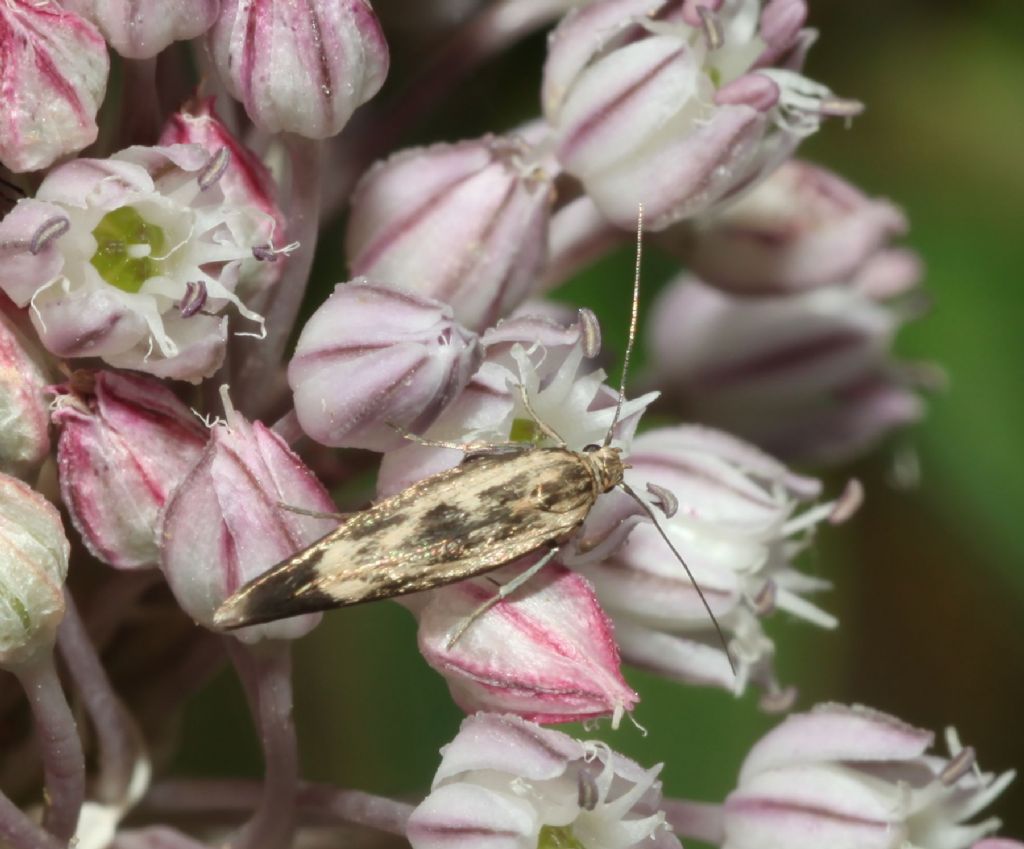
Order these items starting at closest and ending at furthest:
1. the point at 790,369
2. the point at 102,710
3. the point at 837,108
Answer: the point at 102,710 < the point at 837,108 < the point at 790,369

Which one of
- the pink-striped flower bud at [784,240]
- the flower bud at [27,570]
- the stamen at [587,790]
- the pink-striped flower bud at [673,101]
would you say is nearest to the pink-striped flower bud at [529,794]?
the stamen at [587,790]

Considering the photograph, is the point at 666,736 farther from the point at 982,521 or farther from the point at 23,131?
the point at 23,131

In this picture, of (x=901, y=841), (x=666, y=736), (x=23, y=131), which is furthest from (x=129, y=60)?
(x=666, y=736)

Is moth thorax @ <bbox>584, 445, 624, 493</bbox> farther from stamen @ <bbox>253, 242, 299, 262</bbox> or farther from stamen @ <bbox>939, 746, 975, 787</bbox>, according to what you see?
stamen @ <bbox>939, 746, 975, 787</bbox>

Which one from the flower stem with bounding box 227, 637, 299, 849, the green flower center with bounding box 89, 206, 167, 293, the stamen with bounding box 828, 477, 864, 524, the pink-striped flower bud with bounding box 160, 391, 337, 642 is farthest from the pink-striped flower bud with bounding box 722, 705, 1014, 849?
the green flower center with bounding box 89, 206, 167, 293

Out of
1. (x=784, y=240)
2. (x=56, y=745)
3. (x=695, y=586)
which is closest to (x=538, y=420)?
(x=695, y=586)

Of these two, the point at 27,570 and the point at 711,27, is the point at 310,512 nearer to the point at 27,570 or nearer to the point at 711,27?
the point at 27,570
